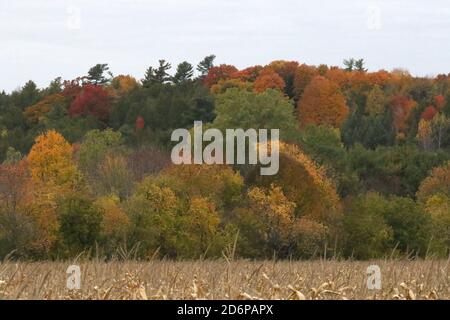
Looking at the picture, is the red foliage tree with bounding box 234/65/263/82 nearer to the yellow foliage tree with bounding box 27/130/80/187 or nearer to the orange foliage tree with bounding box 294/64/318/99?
the orange foliage tree with bounding box 294/64/318/99

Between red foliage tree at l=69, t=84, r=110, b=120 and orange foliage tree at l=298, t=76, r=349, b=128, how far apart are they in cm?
3152

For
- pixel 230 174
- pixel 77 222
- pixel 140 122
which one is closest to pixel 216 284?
pixel 77 222

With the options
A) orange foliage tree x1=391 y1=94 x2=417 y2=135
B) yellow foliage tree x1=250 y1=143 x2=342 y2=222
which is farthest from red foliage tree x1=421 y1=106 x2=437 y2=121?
yellow foliage tree x1=250 y1=143 x2=342 y2=222

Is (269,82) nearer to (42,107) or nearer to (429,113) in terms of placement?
(42,107)

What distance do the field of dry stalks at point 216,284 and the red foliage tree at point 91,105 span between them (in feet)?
516

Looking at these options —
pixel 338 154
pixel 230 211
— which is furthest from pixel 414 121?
pixel 230 211

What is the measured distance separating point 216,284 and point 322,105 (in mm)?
166707

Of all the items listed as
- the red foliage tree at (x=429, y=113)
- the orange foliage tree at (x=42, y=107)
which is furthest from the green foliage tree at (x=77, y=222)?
the orange foliage tree at (x=42, y=107)

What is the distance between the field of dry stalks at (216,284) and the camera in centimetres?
894

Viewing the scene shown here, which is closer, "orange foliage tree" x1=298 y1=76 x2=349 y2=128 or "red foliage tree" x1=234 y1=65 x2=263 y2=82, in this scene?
"orange foliage tree" x1=298 y1=76 x2=349 y2=128

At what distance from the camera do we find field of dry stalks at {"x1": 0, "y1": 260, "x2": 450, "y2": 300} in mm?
8938

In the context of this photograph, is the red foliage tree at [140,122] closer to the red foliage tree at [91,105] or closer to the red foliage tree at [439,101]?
the red foliage tree at [91,105]
